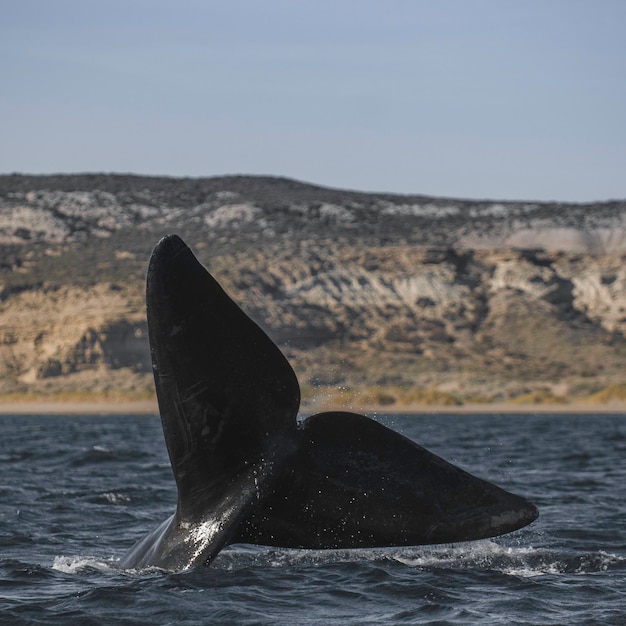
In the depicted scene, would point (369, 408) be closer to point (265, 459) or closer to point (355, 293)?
point (355, 293)

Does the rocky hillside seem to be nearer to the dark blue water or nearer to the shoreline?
the shoreline

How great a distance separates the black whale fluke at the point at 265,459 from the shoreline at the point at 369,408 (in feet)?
171

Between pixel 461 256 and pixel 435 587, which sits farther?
pixel 461 256

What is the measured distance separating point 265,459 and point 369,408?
183ft

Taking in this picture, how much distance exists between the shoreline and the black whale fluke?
171 ft

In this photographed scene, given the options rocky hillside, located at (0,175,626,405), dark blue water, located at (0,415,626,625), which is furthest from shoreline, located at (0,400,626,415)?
dark blue water, located at (0,415,626,625)

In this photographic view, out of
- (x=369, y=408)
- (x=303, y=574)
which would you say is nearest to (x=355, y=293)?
(x=369, y=408)

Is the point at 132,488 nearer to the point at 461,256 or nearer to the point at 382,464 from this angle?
the point at 382,464

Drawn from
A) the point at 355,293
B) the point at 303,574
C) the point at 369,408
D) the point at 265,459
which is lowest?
the point at 369,408

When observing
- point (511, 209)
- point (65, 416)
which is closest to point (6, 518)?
point (65, 416)

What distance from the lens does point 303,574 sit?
11188mm

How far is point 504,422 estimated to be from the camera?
163 ft

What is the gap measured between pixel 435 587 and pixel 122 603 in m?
2.67

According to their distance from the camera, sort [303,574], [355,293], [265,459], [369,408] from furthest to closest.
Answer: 1. [355,293]
2. [369,408]
3. [303,574]
4. [265,459]
